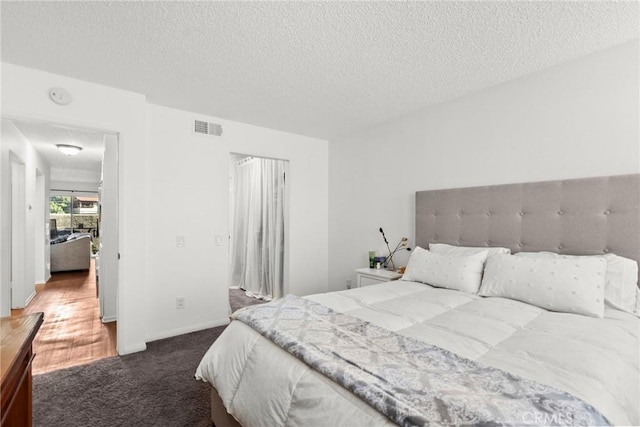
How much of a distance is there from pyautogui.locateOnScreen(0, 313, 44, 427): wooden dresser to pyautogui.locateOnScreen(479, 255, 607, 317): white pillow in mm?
2448

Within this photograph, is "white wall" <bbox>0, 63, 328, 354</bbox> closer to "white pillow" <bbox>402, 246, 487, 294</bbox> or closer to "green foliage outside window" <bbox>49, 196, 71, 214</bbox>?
"white pillow" <bbox>402, 246, 487, 294</bbox>

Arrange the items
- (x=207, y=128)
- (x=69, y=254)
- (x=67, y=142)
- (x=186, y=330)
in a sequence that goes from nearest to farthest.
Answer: (x=186, y=330) → (x=207, y=128) → (x=67, y=142) → (x=69, y=254)

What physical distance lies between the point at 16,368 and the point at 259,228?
4099mm

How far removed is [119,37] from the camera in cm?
203

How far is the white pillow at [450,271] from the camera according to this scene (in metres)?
2.36

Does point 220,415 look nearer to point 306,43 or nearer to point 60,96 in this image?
point 306,43

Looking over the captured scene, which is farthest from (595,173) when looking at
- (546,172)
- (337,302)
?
→ (337,302)

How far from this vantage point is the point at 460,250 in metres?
2.70

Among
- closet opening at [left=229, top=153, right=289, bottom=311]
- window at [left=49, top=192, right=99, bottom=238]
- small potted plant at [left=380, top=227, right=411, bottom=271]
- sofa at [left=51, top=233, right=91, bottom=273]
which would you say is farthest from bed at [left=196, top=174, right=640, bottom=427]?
window at [left=49, top=192, right=99, bottom=238]

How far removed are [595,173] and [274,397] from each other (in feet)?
8.28

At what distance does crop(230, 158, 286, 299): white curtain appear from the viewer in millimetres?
4539

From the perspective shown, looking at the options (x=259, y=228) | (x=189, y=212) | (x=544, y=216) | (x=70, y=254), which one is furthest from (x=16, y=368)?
(x=70, y=254)

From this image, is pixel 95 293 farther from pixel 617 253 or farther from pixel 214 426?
pixel 617 253

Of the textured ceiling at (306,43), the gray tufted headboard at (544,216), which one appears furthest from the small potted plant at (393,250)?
the textured ceiling at (306,43)
